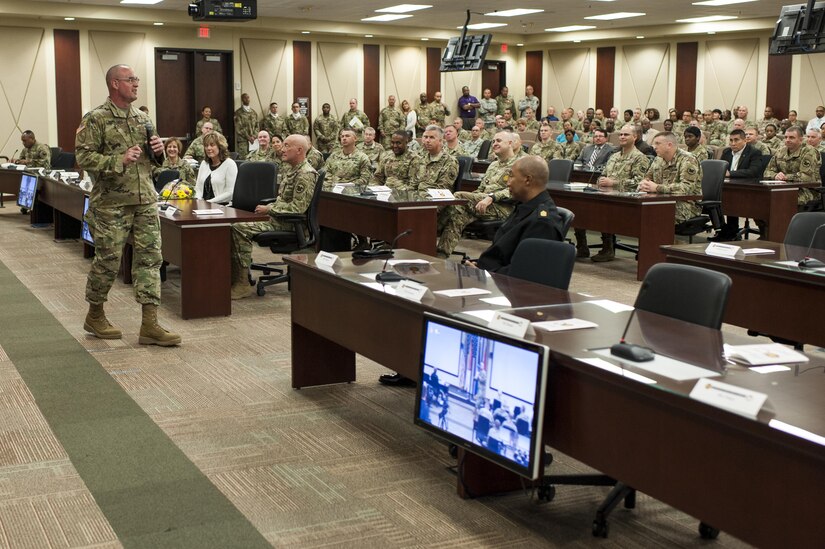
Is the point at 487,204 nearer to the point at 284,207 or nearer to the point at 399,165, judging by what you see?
the point at 399,165

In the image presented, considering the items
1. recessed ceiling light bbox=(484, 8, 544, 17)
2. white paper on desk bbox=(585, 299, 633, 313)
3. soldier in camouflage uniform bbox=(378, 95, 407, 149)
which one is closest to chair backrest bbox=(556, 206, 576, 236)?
white paper on desk bbox=(585, 299, 633, 313)

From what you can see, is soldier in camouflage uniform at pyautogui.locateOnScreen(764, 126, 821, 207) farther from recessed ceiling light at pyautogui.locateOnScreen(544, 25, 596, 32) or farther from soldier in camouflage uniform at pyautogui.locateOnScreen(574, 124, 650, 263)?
recessed ceiling light at pyautogui.locateOnScreen(544, 25, 596, 32)

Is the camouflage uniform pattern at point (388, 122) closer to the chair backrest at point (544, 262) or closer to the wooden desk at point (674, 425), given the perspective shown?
the chair backrest at point (544, 262)

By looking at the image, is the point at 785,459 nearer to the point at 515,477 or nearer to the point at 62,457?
the point at 515,477

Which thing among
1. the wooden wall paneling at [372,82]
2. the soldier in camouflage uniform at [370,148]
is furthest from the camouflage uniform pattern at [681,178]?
the wooden wall paneling at [372,82]

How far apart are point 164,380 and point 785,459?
358cm

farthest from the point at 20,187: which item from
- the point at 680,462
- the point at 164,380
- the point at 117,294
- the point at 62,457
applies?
the point at 680,462

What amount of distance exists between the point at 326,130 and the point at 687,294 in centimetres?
1714

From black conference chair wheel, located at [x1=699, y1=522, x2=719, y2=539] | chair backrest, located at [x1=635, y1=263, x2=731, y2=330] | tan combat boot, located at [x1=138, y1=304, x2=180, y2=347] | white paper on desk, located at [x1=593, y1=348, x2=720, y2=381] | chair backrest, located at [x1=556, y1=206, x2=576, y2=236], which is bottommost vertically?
black conference chair wheel, located at [x1=699, y1=522, x2=719, y2=539]

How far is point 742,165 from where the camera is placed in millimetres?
10469

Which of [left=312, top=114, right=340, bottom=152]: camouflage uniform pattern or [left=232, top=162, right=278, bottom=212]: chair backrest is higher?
[left=312, top=114, right=340, bottom=152]: camouflage uniform pattern

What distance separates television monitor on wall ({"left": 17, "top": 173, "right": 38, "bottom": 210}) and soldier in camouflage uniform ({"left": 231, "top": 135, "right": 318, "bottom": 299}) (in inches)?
188

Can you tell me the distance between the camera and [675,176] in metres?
8.58

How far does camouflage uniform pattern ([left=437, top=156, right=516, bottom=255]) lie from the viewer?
27.5ft
